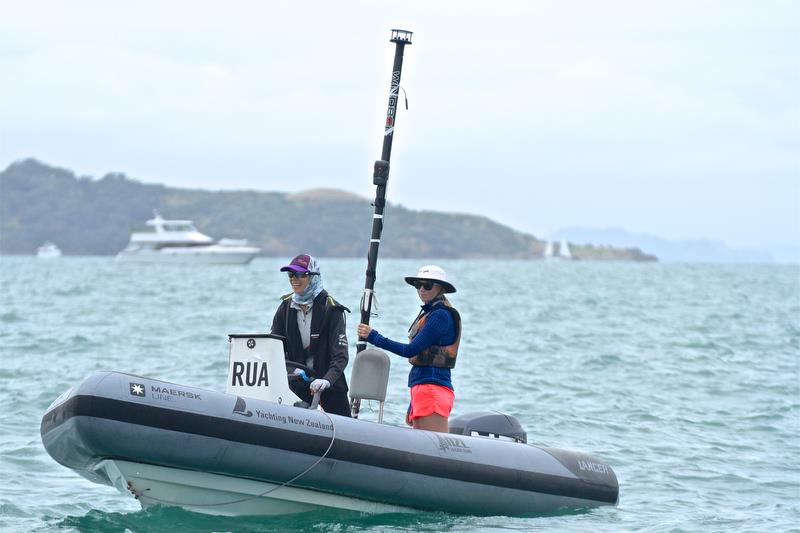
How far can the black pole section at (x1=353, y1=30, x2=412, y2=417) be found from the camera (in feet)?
29.8

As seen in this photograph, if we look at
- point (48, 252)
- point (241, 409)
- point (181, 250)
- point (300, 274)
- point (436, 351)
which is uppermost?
point (300, 274)

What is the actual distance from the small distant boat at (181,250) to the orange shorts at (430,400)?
90.1 metres

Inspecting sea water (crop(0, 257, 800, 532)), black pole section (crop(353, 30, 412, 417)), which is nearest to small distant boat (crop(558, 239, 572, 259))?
sea water (crop(0, 257, 800, 532))

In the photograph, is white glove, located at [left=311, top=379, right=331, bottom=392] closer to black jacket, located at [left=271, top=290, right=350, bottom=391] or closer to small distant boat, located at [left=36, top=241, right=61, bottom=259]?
black jacket, located at [left=271, top=290, right=350, bottom=391]

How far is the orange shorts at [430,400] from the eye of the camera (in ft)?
29.4

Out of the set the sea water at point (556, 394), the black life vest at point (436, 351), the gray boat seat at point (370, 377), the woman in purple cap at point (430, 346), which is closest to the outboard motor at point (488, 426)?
the woman in purple cap at point (430, 346)

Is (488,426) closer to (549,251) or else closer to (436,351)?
(436,351)

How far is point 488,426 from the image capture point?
9.61 meters

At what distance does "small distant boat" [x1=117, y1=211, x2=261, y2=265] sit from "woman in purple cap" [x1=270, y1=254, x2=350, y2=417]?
3553 inches

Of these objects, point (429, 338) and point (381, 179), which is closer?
point (429, 338)

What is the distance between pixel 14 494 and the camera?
9.50 meters

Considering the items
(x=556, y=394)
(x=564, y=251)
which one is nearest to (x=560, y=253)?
(x=564, y=251)

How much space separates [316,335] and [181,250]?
9391 cm

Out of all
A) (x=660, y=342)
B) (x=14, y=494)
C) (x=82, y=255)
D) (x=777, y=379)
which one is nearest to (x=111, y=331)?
(x=660, y=342)
